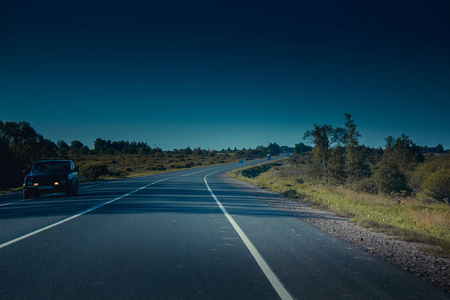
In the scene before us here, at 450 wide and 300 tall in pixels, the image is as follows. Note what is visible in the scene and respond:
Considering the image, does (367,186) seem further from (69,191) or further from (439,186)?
(69,191)

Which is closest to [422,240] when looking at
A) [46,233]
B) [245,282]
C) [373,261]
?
[373,261]

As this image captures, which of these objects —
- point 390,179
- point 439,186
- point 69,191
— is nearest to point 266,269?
point 69,191

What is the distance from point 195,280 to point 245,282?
70cm

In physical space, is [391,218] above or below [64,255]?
below

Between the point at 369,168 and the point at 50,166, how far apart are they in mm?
40187

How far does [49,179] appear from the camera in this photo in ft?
42.2

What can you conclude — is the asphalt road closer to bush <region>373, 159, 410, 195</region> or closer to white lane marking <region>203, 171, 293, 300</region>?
white lane marking <region>203, 171, 293, 300</region>

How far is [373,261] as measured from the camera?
4625mm

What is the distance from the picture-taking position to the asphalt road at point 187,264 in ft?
11.1

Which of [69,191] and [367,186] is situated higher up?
[69,191]

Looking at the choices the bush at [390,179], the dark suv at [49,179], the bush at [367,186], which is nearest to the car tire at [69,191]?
the dark suv at [49,179]

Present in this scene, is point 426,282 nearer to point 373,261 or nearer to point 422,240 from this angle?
point 373,261

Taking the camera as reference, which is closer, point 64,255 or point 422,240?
point 64,255

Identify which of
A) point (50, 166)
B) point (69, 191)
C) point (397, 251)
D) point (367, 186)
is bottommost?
point (367, 186)
